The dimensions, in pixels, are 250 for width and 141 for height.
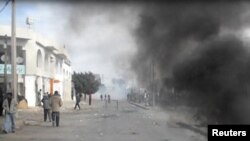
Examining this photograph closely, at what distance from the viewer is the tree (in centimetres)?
8438

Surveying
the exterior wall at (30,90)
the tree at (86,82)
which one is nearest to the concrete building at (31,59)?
the exterior wall at (30,90)

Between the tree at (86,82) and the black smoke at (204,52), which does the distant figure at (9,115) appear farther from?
the tree at (86,82)

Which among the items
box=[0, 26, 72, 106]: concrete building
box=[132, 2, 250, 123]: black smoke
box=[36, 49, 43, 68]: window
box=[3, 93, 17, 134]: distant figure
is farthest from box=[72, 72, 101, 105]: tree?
box=[3, 93, 17, 134]: distant figure

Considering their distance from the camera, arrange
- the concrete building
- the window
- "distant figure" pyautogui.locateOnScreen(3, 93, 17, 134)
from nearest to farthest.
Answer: "distant figure" pyautogui.locateOnScreen(3, 93, 17, 134) < the concrete building < the window

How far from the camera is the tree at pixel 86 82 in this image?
8438 centimetres

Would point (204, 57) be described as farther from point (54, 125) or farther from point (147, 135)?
point (54, 125)

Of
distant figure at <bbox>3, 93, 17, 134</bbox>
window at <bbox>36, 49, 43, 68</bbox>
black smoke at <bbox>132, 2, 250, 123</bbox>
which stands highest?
window at <bbox>36, 49, 43, 68</bbox>

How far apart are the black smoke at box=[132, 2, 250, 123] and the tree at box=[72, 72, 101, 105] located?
6360 centimetres

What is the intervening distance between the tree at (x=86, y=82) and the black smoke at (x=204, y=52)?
2504 inches

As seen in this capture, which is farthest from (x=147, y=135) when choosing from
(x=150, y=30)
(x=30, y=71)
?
(x=30, y=71)

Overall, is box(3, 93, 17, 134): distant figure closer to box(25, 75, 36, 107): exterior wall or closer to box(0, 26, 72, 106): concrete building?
box(0, 26, 72, 106): concrete building

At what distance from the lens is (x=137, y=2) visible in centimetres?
1544

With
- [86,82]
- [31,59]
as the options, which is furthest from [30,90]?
[86,82]

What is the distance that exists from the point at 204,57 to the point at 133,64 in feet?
9.60
